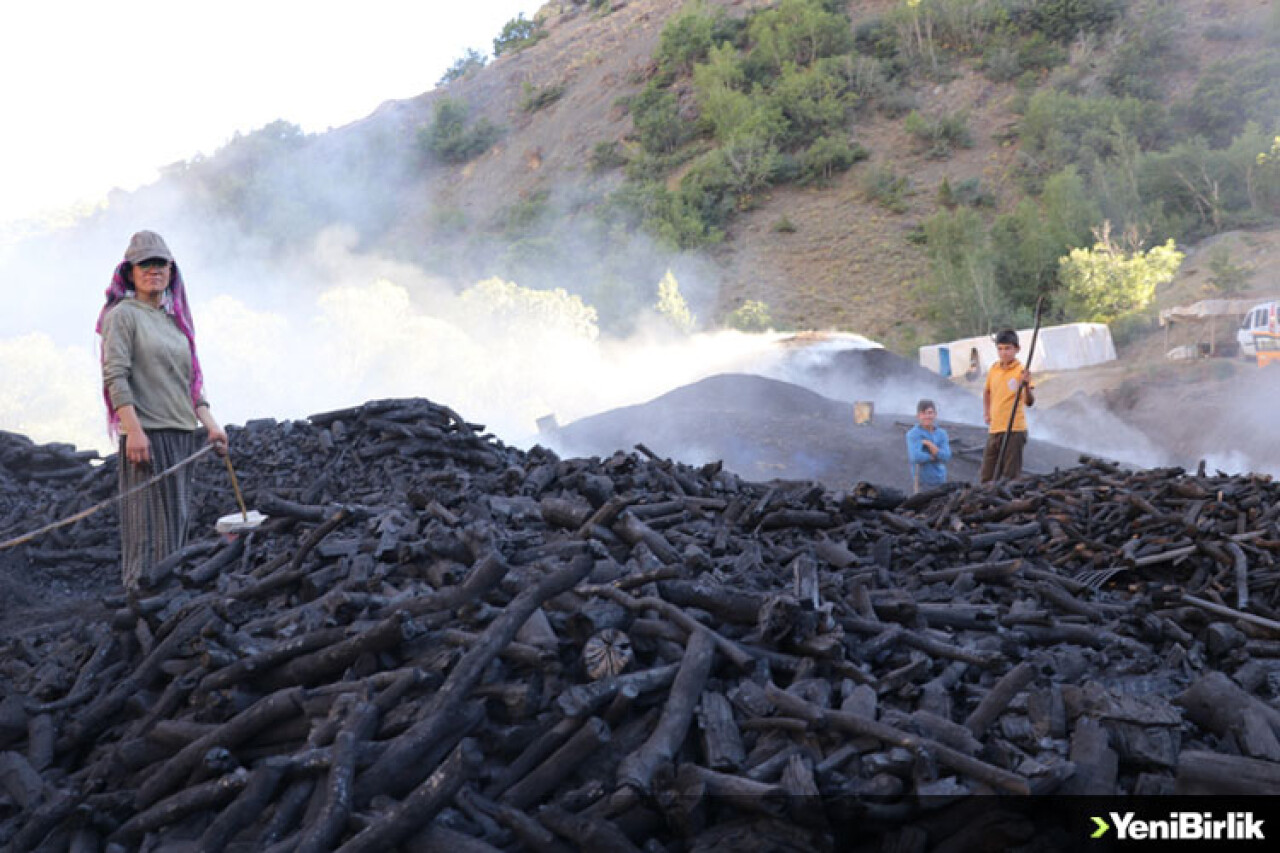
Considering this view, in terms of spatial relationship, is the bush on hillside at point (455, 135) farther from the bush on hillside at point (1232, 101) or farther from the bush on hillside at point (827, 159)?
the bush on hillside at point (1232, 101)

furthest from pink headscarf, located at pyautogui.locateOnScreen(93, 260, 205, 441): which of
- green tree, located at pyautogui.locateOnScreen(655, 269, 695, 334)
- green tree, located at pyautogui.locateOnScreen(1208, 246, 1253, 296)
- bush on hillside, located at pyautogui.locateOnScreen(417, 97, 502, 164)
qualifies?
bush on hillside, located at pyautogui.locateOnScreen(417, 97, 502, 164)

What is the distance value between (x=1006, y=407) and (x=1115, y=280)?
80.4ft

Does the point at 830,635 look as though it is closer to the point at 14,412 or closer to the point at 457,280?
the point at 14,412

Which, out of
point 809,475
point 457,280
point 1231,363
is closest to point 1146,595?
point 809,475

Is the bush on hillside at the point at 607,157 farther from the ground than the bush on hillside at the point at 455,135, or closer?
closer

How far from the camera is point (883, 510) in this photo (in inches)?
198

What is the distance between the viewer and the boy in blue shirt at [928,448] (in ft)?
24.7

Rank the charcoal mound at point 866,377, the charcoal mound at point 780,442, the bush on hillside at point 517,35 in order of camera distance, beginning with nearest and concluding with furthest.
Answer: the charcoal mound at point 780,442 < the charcoal mound at point 866,377 < the bush on hillside at point 517,35

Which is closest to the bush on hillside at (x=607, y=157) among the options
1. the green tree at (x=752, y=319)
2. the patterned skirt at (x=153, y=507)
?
the green tree at (x=752, y=319)

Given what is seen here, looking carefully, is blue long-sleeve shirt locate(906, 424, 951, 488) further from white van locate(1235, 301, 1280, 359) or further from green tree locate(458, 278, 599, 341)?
green tree locate(458, 278, 599, 341)

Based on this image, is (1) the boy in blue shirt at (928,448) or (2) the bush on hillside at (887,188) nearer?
(1) the boy in blue shirt at (928,448)

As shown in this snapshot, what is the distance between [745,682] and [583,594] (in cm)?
57

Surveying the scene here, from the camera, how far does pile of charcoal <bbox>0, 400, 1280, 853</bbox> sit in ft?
7.00

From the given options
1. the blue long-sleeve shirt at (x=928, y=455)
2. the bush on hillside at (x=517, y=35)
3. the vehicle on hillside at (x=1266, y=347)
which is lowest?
the vehicle on hillside at (x=1266, y=347)
